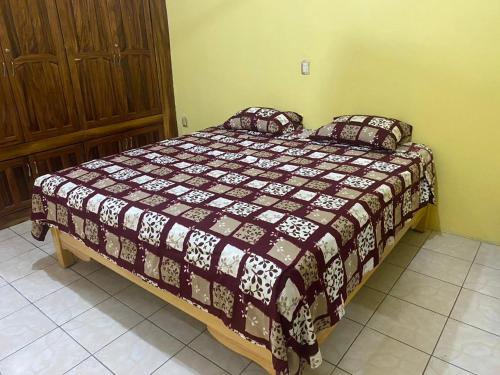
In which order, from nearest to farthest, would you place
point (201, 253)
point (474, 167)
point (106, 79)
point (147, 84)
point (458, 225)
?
point (201, 253) < point (474, 167) < point (458, 225) < point (106, 79) < point (147, 84)

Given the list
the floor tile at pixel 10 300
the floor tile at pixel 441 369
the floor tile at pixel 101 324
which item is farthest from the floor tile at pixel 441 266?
the floor tile at pixel 10 300

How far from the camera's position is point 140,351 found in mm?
1775

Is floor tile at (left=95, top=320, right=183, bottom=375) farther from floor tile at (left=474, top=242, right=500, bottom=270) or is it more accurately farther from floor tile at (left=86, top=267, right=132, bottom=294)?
floor tile at (left=474, top=242, right=500, bottom=270)

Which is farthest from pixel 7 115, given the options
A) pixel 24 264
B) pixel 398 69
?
pixel 398 69

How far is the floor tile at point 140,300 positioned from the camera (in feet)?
6.73

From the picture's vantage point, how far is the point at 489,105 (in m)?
2.29

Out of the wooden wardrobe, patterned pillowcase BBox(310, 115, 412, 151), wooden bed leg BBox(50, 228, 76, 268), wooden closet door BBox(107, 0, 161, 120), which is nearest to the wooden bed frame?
wooden bed leg BBox(50, 228, 76, 268)

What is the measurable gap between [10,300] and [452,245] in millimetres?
2785

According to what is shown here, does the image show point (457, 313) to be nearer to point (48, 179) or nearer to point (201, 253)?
point (201, 253)

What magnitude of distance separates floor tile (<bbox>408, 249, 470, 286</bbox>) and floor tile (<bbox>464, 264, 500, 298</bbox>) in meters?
0.04

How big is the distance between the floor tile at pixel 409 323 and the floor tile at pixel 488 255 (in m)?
A: 0.66

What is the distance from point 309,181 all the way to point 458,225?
4.33 ft

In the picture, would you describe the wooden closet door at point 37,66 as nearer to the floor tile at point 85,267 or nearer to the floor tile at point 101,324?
the floor tile at point 85,267

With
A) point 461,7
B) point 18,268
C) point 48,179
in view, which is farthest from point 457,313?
point 18,268
